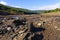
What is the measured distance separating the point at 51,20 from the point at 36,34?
285 cm

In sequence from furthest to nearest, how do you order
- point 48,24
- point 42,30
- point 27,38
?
point 48,24 < point 42,30 < point 27,38

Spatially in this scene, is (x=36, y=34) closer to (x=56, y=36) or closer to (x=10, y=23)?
(x=56, y=36)

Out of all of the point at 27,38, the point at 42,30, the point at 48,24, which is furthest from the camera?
the point at 48,24

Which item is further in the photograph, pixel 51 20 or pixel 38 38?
pixel 51 20

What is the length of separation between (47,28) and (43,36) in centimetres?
114

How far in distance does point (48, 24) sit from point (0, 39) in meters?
3.93

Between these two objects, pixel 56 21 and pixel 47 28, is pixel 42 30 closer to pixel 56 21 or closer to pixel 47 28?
pixel 47 28

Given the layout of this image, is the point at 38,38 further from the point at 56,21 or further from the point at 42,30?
the point at 56,21

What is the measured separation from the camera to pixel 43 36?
1234cm

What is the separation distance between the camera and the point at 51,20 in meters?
14.7

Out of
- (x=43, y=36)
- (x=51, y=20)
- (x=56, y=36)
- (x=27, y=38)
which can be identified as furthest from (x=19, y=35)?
(x=51, y=20)

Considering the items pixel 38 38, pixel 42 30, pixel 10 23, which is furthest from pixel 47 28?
pixel 10 23

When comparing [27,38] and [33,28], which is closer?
[27,38]

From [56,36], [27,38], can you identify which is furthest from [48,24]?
[27,38]
